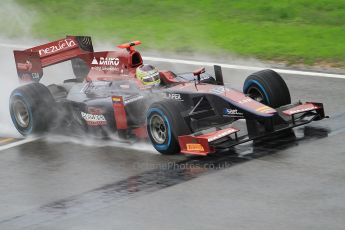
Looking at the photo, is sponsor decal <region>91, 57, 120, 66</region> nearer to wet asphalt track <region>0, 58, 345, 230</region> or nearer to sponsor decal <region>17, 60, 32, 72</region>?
sponsor decal <region>17, 60, 32, 72</region>

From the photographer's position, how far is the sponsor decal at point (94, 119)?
45.4 ft

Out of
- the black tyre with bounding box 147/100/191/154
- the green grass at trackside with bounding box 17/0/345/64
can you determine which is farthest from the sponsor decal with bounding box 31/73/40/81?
the green grass at trackside with bounding box 17/0/345/64

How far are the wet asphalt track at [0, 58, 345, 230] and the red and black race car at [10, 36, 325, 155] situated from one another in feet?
0.98

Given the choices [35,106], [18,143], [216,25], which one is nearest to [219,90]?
[35,106]

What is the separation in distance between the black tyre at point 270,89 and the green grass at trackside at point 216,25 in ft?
16.5

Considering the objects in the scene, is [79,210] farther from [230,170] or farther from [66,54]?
[66,54]

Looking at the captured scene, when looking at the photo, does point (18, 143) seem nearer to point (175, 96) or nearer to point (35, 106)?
point (35, 106)

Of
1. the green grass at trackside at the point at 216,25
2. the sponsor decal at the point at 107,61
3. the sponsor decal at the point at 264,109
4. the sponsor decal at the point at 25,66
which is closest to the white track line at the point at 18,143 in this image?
the sponsor decal at the point at 25,66

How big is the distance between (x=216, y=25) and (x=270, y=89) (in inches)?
370

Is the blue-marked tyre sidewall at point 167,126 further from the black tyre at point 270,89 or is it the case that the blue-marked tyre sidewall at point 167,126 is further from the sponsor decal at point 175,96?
the black tyre at point 270,89

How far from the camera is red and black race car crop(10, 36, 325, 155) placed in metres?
12.5

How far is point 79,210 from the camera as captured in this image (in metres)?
10.7

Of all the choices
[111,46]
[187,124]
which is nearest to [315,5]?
[111,46]

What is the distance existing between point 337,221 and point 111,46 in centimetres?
1351
